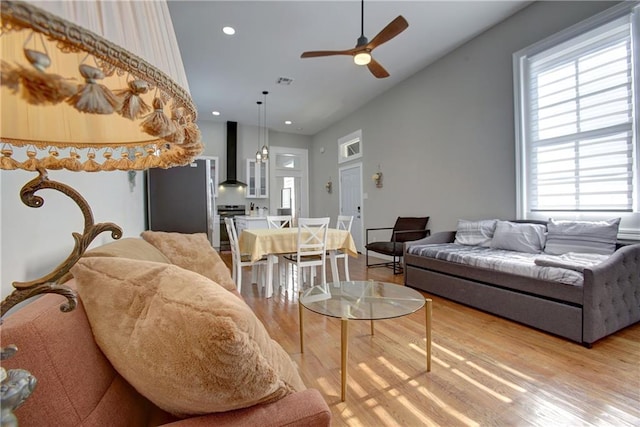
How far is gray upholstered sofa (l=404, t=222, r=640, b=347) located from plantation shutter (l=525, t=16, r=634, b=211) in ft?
2.20

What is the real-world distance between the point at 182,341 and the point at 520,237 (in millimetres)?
3500

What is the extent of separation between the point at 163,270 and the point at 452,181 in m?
4.29

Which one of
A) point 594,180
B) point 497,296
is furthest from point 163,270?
point 594,180

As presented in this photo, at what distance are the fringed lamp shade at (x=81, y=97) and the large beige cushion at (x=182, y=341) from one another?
30 cm

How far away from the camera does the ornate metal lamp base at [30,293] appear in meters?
0.35

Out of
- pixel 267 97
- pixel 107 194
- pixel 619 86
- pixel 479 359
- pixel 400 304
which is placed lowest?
pixel 479 359

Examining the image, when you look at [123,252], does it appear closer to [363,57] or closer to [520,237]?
[363,57]

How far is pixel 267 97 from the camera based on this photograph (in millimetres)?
5730

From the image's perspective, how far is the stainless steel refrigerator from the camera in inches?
133

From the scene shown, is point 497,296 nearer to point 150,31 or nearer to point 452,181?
point 452,181

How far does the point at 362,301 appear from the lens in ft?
6.34

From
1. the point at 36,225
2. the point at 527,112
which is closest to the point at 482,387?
the point at 36,225

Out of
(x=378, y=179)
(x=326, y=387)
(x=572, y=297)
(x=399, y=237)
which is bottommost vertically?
(x=326, y=387)

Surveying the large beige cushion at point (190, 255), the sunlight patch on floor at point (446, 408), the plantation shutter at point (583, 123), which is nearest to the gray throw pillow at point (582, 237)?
the plantation shutter at point (583, 123)
